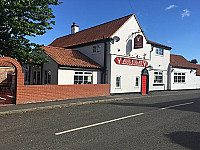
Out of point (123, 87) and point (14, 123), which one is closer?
point (14, 123)

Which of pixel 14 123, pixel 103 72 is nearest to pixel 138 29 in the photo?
pixel 103 72

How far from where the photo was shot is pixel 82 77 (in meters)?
15.6

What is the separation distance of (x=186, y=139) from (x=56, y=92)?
9.37 meters

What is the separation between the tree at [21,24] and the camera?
10109 millimetres

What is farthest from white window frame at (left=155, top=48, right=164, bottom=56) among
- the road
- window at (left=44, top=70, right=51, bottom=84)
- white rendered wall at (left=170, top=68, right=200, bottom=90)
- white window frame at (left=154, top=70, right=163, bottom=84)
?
the road

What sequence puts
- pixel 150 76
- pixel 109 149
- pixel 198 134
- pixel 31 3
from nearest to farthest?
1. pixel 109 149
2. pixel 198 134
3. pixel 31 3
4. pixel 150 76

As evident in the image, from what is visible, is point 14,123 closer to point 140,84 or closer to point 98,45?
point 98,45

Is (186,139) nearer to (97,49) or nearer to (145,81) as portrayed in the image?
(97,49)

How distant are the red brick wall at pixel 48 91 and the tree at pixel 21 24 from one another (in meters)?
1.61

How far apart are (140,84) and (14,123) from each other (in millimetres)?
15539

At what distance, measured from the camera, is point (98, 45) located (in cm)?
1792

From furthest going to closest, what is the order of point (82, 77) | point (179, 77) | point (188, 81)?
1. point (188, 81)
2. point (179, 77)
3. point (82, 77)

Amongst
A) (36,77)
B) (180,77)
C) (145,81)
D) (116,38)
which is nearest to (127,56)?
(116,38)

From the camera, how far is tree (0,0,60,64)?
33.2 feet
